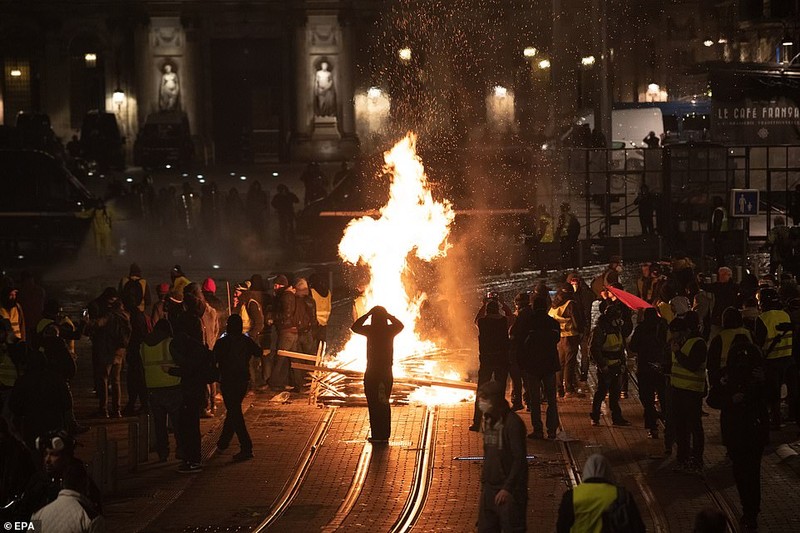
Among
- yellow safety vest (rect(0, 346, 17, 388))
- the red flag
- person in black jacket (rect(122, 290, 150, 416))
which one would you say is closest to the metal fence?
the red flag

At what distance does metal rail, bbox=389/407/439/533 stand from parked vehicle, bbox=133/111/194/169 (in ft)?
97.1

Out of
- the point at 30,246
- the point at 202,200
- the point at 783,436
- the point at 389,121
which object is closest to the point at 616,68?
the point at 389,121

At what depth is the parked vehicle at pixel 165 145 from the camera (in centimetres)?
4778

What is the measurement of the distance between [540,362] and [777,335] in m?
2.52

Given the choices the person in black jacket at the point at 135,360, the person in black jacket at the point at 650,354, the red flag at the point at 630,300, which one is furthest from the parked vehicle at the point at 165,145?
the person in black jacket at the point at 650,354

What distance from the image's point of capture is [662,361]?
685 inches

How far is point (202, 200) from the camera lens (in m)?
37.4

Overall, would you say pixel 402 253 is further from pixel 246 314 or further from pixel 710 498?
pixel 710 498

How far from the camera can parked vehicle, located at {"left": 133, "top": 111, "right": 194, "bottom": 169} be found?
47.8 m

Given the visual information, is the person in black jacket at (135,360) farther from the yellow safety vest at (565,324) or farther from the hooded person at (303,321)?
the yellow safety vest at (565,324)

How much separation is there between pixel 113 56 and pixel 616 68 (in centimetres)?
1795

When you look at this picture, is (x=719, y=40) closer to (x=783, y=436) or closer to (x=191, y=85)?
(x=191, y=85)

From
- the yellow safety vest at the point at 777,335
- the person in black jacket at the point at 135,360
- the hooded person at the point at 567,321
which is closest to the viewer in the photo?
the yellow safety vest at the point at 777,335

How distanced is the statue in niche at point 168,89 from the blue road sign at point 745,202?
3018 cm
